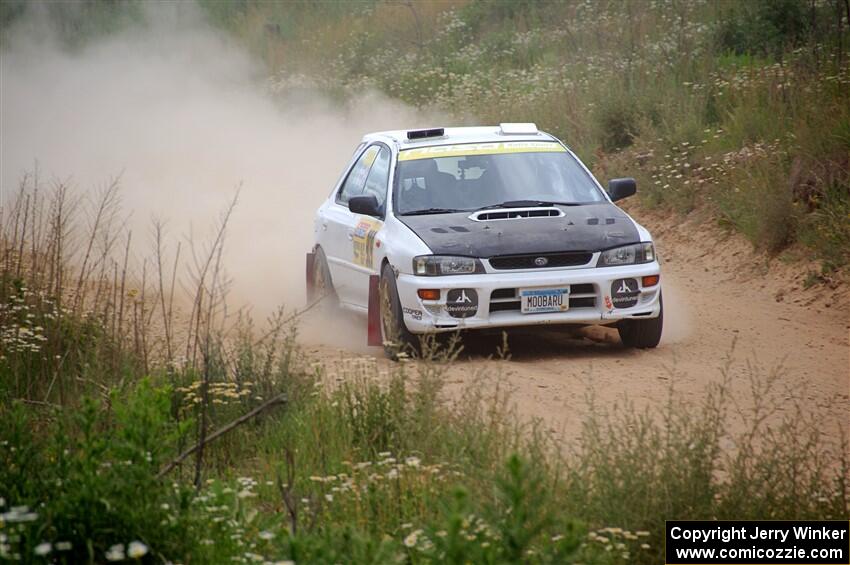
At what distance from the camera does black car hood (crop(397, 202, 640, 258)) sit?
9.79m

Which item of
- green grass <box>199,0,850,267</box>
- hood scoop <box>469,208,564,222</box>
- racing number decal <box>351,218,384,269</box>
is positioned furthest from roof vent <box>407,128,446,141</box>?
green grass <box>199,0,850,267</box>

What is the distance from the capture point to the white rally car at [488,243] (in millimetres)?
9727

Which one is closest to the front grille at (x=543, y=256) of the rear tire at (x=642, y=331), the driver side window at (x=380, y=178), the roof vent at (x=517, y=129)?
the rear tire at (x=642, y=331)

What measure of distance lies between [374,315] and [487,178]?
1.43 metres

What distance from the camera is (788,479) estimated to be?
5.95m

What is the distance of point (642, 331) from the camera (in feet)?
33.6

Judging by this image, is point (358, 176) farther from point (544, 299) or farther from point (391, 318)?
point (544, 299)

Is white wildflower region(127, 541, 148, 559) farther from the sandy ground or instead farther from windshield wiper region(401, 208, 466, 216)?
windshield wiper region(401, 208, 466, 216)

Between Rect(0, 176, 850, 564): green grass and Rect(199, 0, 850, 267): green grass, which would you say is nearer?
Rect(0, 176, 850, 564): green grass

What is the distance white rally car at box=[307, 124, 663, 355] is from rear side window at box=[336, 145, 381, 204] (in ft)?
0.21

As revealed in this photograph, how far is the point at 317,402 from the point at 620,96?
11.9 m

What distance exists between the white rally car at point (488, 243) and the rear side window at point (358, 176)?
6 cm

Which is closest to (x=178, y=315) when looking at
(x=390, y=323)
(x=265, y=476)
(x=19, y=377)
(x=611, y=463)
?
(x=390, y=323)

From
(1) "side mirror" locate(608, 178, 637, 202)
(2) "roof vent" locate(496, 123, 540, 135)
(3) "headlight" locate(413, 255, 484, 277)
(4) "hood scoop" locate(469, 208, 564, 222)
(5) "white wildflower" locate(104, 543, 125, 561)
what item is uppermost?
(2) "roof vent" locate(496, 123, 540, 135)
